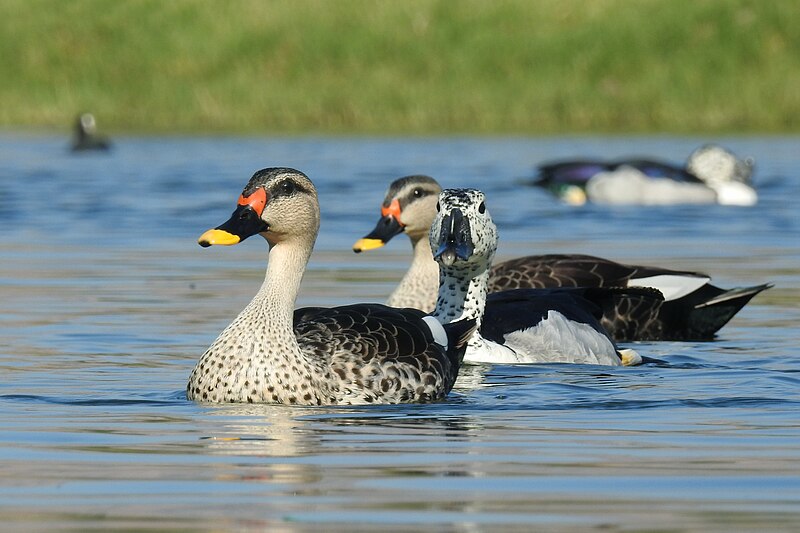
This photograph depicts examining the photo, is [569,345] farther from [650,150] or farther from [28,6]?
[28,6]

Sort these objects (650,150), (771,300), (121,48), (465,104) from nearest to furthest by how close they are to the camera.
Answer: (771,300)
(650,150)
(465,104)
(121,48)

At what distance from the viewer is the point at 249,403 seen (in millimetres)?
9195

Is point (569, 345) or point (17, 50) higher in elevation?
point (17, 50)

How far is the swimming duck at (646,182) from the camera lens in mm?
26938

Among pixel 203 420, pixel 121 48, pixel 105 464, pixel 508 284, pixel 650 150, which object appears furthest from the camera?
pixel 121 48

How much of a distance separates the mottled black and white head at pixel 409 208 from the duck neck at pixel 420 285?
0.45ft

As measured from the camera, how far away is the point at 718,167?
27.9 m

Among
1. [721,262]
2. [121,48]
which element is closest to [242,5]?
[121,48]

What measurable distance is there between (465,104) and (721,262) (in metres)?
27.5

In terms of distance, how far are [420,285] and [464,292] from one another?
188cm

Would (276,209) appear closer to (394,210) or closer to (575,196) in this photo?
(394,210)

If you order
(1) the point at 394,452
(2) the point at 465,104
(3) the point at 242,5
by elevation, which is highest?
(3) the point at 242,5

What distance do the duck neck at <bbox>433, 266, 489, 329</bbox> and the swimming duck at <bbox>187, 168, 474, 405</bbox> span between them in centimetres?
161

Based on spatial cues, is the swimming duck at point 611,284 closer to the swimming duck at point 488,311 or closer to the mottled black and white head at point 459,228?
the swimming duck at point 488,311
